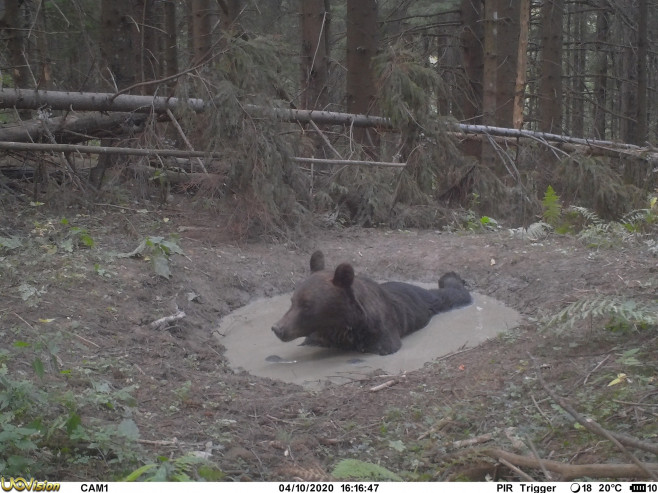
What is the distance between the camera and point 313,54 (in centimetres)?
1551

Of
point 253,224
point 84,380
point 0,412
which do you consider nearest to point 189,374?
point 84,380

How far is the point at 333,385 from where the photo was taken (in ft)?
20.0

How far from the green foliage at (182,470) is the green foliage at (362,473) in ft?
2.11

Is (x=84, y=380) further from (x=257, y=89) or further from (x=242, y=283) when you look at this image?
(x=257, y=89)

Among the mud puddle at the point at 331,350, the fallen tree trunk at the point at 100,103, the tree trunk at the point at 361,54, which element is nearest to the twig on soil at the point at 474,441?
the mud puddle at the point at 331,350

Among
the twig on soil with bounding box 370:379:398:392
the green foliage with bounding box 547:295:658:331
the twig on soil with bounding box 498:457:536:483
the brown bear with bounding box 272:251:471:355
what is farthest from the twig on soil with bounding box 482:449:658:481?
the brown bear with bounding box 272:251:471:355

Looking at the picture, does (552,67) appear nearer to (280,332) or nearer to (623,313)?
(280,332)

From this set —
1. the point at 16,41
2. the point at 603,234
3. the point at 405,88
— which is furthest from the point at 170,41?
the point at 603,234

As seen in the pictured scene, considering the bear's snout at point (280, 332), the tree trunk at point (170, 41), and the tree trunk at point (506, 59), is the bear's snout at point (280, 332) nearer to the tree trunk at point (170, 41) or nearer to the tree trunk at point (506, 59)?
the tree trunk at point (506, 59)

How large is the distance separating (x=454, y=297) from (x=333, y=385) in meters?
3.16

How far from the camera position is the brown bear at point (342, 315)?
709 centimetres

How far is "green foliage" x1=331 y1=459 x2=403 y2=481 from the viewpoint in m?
3.69

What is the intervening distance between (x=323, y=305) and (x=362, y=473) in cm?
356

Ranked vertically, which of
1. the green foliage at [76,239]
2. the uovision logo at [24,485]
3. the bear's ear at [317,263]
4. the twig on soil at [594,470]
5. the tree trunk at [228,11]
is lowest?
the uovision logo at [24,485]
